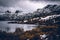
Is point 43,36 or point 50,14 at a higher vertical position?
point 50,14

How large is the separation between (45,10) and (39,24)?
137 cm

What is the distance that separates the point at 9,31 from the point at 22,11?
174 cm

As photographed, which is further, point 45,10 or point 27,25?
point 45,10

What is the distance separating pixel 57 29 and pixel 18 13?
10.2 feet

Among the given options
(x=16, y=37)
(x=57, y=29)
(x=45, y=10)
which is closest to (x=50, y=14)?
(x=45, y=10)

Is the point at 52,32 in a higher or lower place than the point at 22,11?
lower

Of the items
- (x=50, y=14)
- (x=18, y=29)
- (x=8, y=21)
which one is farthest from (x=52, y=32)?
(x=8, y=21)

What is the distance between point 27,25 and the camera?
10875mm

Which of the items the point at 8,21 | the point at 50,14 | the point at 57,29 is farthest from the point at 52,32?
the point at 8,21

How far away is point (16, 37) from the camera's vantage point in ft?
34.9

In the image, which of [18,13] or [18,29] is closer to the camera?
[18,29]

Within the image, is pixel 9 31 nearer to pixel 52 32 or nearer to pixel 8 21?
pixel 8 21

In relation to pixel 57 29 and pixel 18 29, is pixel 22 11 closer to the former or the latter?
pixel 18 29

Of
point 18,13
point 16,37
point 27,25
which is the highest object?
point 18,13
